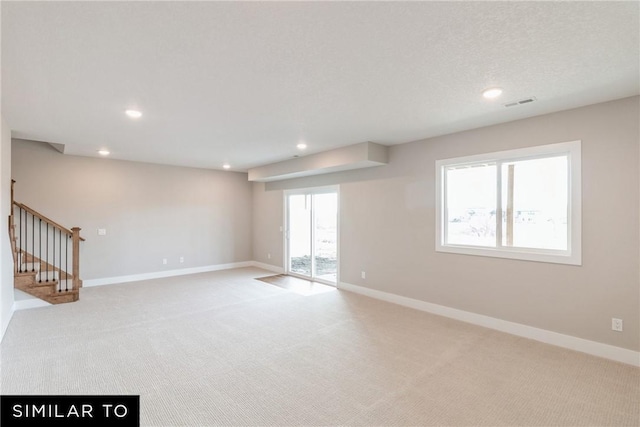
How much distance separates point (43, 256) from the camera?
5.51 metres

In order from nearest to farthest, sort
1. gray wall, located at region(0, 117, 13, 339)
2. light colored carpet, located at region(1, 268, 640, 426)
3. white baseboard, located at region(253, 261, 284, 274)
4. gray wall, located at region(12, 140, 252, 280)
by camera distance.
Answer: light colored carpet, located at region(1, 268, 640, 426) → gray wall, located at region(0, 117, 13, 339) → gray wall, located at region(12, 140, 252, 280) → white baseboard, located at region(253, 261, 284, 274)

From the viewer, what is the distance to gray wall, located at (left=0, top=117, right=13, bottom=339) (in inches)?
143

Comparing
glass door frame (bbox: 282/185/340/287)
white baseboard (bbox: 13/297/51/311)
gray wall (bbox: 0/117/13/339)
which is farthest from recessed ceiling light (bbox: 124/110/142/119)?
glass door frame (bbox: 282/185/340/287)

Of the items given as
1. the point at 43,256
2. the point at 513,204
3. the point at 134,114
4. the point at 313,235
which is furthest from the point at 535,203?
the point at 43,256

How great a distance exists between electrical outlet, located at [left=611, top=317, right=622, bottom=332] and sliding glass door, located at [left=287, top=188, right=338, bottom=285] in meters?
4.01

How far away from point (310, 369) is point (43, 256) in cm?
552

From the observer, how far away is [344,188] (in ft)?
19.8

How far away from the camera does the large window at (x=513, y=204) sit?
3.45 metres

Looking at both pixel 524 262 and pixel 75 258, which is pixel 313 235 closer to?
pixel 524 262

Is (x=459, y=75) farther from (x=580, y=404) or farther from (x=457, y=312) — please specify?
(x=457, y=312)

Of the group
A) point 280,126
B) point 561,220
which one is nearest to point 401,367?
point 561,220

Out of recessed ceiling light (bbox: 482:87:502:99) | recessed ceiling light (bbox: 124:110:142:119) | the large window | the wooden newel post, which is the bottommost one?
the wooden newel post

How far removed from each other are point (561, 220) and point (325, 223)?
13.3ft

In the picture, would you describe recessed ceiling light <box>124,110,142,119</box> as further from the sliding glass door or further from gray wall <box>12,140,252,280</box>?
the sliding glass door
